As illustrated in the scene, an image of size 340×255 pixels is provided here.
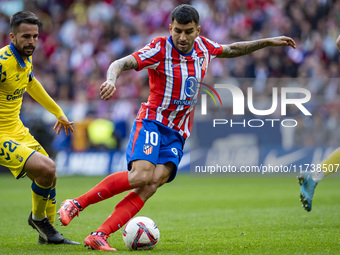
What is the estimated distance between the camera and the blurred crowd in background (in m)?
16.0

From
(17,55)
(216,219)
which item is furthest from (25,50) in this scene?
(216,219)

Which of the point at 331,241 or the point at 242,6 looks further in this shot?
the point at 242,6

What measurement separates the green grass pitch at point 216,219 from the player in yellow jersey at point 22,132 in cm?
39

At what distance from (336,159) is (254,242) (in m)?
1.94

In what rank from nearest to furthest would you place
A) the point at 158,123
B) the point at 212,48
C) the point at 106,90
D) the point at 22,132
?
the point at 106,90 → the point at 158,123 → the point at 22,132 → the point at 212,48

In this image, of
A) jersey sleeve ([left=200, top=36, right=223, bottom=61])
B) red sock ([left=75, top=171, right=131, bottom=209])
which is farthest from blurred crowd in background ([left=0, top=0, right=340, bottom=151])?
red sock ([left=75, top=171, right=131, bottom=209])

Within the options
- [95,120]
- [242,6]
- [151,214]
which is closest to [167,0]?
[242,6]

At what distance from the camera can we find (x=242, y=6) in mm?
19016

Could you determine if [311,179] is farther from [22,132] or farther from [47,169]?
[22,132]

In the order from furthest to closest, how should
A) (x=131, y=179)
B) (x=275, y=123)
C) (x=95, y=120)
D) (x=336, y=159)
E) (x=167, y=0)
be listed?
1. (x=167, y=0)
2. (x=95, y=120)
3. (x=275, y=123)
4. (x=336, y=159)
5. (x=131, y=179)

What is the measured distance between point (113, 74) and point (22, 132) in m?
1.50

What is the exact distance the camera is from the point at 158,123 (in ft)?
20.4

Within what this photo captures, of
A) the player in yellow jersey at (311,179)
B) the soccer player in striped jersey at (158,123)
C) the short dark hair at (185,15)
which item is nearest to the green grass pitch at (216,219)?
the player in yellow jersey at (311,179)

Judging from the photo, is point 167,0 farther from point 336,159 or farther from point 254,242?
point 254,242
